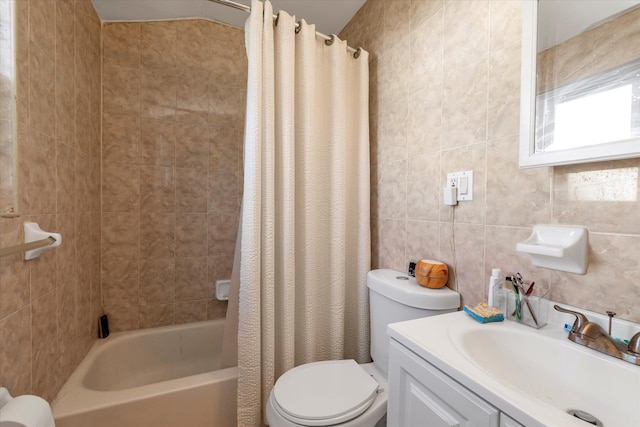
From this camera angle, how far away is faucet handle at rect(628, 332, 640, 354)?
596mm

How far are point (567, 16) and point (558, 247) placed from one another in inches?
26.2

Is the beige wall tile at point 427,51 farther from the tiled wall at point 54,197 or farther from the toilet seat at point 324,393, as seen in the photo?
the tiled wall at point 54,197

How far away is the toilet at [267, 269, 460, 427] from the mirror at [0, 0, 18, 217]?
1.07 metres

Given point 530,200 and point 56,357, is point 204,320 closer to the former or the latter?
point 56,357

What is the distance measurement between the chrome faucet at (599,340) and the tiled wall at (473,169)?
7 cm

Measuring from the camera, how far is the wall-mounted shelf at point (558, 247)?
2.36 feet

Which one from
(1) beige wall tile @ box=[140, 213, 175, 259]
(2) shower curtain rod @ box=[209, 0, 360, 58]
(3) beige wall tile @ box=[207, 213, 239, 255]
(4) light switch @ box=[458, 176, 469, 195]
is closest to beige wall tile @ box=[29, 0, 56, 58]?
(2) shower curtain rod @ box=[209, 0, 360, 58]

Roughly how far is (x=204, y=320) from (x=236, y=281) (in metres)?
0.89

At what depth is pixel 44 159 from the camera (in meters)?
1.02

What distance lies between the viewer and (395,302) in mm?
1150

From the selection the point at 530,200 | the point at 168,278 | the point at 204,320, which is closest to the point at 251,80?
the point at 530,200

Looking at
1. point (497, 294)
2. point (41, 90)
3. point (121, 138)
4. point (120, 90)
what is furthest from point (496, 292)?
point (120, 90)

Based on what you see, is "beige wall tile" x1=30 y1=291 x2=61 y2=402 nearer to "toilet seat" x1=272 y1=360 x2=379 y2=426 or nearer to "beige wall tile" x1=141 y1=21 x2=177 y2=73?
"toilet seat" x1=272 y1=360 x2=379 y2=426

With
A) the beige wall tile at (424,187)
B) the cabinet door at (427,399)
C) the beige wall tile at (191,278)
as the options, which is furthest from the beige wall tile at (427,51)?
the beige wall tile at (191,278)
